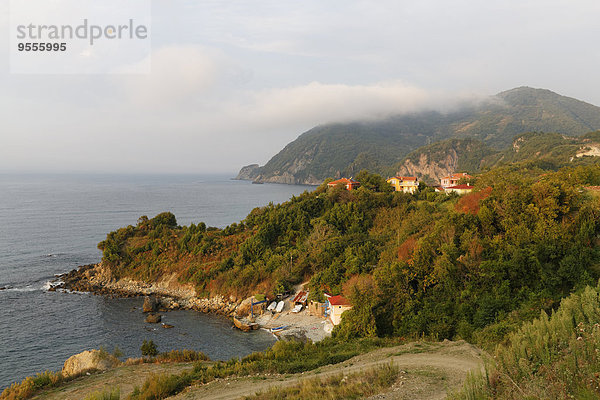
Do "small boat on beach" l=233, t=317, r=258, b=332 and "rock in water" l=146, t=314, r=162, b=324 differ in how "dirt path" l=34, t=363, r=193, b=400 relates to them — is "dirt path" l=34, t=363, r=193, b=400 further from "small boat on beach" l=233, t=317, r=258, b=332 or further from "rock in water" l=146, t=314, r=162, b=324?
"rock in water" l=146, t=314, r=162, b=324

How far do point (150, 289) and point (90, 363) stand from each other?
22.7 meters

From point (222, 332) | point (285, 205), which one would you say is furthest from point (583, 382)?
point (285, 205)

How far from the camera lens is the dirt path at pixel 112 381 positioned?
14211 millimetres

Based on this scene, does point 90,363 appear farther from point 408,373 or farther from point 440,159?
point 440,159

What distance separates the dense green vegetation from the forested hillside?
8.64 m

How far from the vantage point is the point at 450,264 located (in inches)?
864

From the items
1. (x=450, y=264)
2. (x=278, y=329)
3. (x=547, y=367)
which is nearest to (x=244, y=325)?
(x=278, y=329)

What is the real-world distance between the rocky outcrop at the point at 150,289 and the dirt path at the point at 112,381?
1565cm

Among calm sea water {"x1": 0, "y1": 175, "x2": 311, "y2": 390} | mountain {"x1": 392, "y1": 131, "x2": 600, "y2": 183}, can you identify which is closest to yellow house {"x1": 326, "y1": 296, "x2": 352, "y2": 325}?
calm sea water {"x1": 0, "y1": 175, "x2": 311, "y2": 390}

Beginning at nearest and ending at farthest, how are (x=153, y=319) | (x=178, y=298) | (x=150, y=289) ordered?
(x=153, y=319)
(x=178, y=298)
(x=150, y=289)

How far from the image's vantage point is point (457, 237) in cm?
2433

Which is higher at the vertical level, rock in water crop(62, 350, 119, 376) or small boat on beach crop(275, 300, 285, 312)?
rock in water crop(62, 350, 119, 376)

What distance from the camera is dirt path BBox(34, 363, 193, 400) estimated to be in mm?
14211

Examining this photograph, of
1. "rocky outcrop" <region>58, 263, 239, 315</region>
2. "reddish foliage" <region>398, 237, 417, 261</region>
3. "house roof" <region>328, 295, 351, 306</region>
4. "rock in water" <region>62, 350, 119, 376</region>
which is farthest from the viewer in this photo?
"rocky outcrop" <region>58, 263, 239, 315</region>
